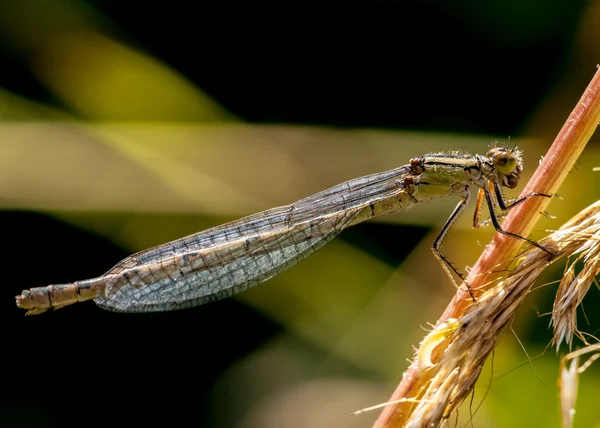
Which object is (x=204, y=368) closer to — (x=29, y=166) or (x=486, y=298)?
(x=29, y=166)

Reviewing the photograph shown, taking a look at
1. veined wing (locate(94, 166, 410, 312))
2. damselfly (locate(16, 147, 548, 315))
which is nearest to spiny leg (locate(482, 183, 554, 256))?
damselfly (locate(16, 147, 548, 315))

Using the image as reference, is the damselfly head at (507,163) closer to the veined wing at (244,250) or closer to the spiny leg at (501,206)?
the spiny leg at (501,206)

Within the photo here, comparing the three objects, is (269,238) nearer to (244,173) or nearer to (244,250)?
(244,250)

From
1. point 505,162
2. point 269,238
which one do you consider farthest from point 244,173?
point 505,162

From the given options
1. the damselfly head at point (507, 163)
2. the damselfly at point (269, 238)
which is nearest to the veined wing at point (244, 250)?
the damselfly at point (269, 238)

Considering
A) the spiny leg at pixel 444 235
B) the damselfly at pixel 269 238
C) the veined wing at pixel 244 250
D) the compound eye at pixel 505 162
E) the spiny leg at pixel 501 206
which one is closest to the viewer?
the spiny leg at pixel 501 206

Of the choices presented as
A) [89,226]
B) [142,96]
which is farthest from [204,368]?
[142,96]

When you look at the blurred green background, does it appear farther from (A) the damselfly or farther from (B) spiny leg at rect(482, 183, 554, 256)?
(B) spiny leg at rect(482, 183, 554, 256)

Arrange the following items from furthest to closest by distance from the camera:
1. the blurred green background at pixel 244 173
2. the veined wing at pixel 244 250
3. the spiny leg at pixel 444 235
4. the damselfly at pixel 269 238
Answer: the blurred green background at pixel 244 173, the veined wing at pixel 244 250, the damselfly at pixel 269 238, the spiny leg at pixel 444 235
